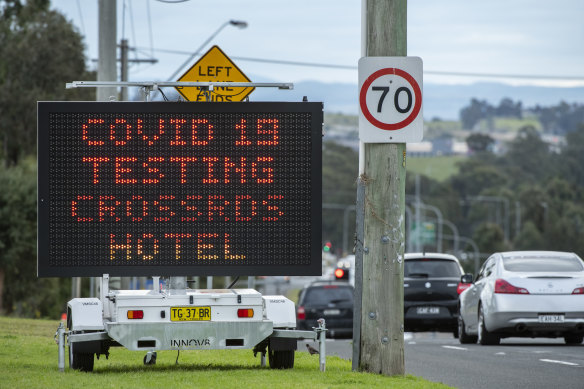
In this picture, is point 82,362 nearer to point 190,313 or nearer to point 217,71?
point 190,313

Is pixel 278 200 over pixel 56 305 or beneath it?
over

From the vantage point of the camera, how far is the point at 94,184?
11766 mm

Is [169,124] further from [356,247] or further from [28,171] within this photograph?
[28,171]

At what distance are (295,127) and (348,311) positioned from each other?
17.8 m

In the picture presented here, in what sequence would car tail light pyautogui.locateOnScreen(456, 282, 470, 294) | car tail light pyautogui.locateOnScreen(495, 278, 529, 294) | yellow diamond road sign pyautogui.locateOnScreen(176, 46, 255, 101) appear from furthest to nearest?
car tail light pyautogui.locateOnScreen(456, 282, 470, 294)
car tail light pyautogui.locateOnScreen(495, 278, 529, 294)
yellow diamond road sign pyautogui.locateOnScreen(176, 46, 255, 101)

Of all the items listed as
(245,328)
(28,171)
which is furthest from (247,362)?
(28,171)

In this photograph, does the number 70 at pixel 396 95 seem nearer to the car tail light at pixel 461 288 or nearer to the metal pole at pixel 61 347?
the metal pole at pixel 61 347

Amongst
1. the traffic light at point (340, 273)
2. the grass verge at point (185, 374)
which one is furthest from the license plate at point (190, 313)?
the traffic light at point (340, 273)

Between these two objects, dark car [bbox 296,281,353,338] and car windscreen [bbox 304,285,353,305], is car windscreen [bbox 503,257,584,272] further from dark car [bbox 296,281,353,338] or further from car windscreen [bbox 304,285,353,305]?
car windscreen [bbox 304,285,353,305]

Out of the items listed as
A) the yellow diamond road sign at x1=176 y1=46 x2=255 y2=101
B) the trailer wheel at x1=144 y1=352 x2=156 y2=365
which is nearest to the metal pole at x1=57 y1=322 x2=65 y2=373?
the trailer wheel at x1=144 y1=352 x2=156 y2=365

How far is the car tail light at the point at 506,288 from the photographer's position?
1967 cm

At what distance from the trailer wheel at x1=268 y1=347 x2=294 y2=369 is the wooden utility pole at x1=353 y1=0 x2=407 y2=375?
92 cm

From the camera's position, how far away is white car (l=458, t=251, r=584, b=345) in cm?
1947

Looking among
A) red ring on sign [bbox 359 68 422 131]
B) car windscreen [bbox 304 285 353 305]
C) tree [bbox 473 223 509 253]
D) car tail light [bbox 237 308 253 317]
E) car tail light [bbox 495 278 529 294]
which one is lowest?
tree [bbox 473 223 509 253]
